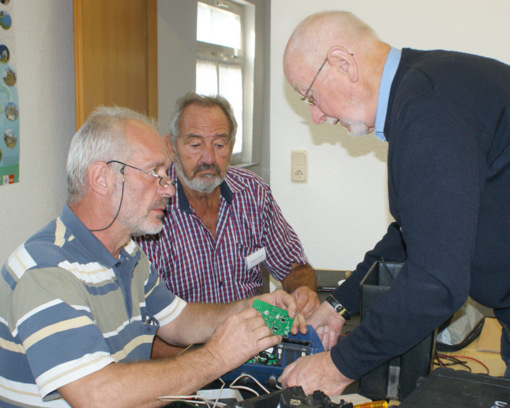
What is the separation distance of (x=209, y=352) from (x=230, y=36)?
537 centimetres

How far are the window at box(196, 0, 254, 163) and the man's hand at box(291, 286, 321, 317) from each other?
3.75m

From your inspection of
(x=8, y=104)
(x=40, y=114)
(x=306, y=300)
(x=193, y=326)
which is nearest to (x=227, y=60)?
(x=40, y=114)

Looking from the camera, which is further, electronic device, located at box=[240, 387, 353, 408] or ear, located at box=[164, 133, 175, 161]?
ear, located at box=[164, 133, 175, 161]

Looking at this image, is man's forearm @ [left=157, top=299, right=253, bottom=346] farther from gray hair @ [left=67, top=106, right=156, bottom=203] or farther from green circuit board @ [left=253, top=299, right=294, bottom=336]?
gray hair @ [left=67, top=106, right=156, bottom=203]

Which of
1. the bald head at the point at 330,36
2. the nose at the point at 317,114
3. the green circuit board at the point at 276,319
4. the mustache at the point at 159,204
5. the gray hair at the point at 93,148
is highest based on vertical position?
the bald head at the point at 330,36

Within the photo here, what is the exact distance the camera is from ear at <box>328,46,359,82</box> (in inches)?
52.2

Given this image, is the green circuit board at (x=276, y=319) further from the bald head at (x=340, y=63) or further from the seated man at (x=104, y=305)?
the bald head at (x=340, y=63)

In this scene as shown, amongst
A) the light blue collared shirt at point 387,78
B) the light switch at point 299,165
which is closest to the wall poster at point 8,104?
the light switch at point 299,165

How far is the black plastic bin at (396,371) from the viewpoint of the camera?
1296 mm

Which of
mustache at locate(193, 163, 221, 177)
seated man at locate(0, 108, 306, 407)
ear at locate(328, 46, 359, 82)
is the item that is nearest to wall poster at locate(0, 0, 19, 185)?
mustache at locate(193, 163, 221, 177)

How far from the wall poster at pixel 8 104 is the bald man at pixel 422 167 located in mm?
1558

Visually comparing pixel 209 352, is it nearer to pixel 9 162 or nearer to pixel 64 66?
pixel 9 162

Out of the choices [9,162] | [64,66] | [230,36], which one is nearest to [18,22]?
[64,66]

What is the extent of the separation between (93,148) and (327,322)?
0.96 m
